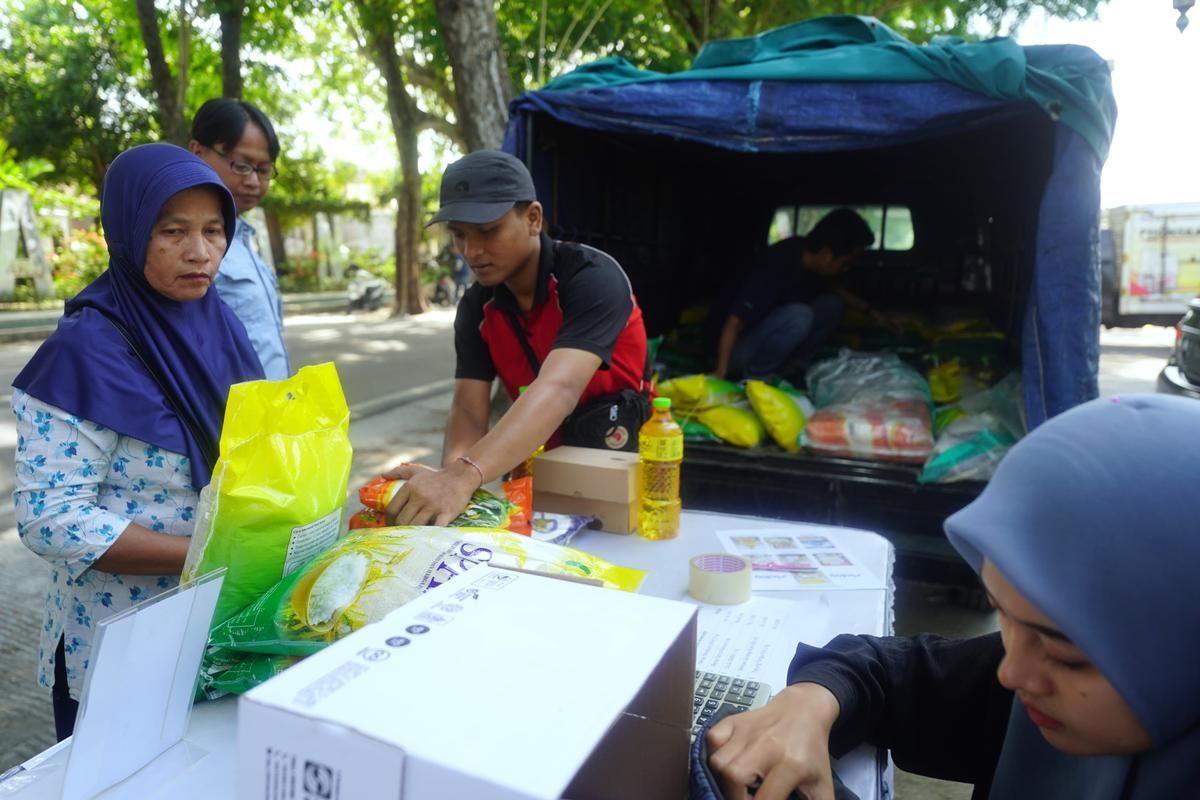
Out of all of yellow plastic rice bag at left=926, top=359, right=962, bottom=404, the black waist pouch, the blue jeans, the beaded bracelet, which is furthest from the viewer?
the blue jeans

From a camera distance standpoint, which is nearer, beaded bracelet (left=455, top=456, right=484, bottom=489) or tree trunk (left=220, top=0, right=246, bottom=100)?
beaded bracelet (left=455, top=456, right=484, bottom=489)

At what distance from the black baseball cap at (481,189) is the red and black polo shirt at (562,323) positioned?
25 cm

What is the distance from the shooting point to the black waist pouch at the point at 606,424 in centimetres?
243

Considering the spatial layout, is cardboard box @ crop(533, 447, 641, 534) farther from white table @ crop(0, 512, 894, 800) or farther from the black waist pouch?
the black waist pouch

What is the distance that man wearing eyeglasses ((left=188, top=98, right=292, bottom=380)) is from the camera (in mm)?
2479

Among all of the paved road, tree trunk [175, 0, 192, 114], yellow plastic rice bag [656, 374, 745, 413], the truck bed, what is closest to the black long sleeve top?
the paved road

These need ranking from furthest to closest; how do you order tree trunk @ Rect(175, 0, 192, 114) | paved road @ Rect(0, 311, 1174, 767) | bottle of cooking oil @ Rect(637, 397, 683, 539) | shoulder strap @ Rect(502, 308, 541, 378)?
1. tree trunk @ Rect(175, 0, 192, 114)
2. paved road @ Rect(0, 311, 1174, 767)
3. shoulder strap @ Rect(502, 308, 541, 378)
4. bottle of cooking oil @ Rect(637, 397, 683, 539)

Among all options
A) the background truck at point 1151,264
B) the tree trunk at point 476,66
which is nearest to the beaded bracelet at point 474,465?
the tree trunk at point 476,66

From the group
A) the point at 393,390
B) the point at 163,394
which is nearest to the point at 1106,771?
the point at 163,394

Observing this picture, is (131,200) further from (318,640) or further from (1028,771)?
(1028,771)

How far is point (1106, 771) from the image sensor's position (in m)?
0.87

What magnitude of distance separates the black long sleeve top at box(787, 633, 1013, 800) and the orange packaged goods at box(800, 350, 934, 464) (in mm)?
2612

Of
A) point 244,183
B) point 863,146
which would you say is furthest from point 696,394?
point 244,183

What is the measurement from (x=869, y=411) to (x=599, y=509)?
2.42 meters
